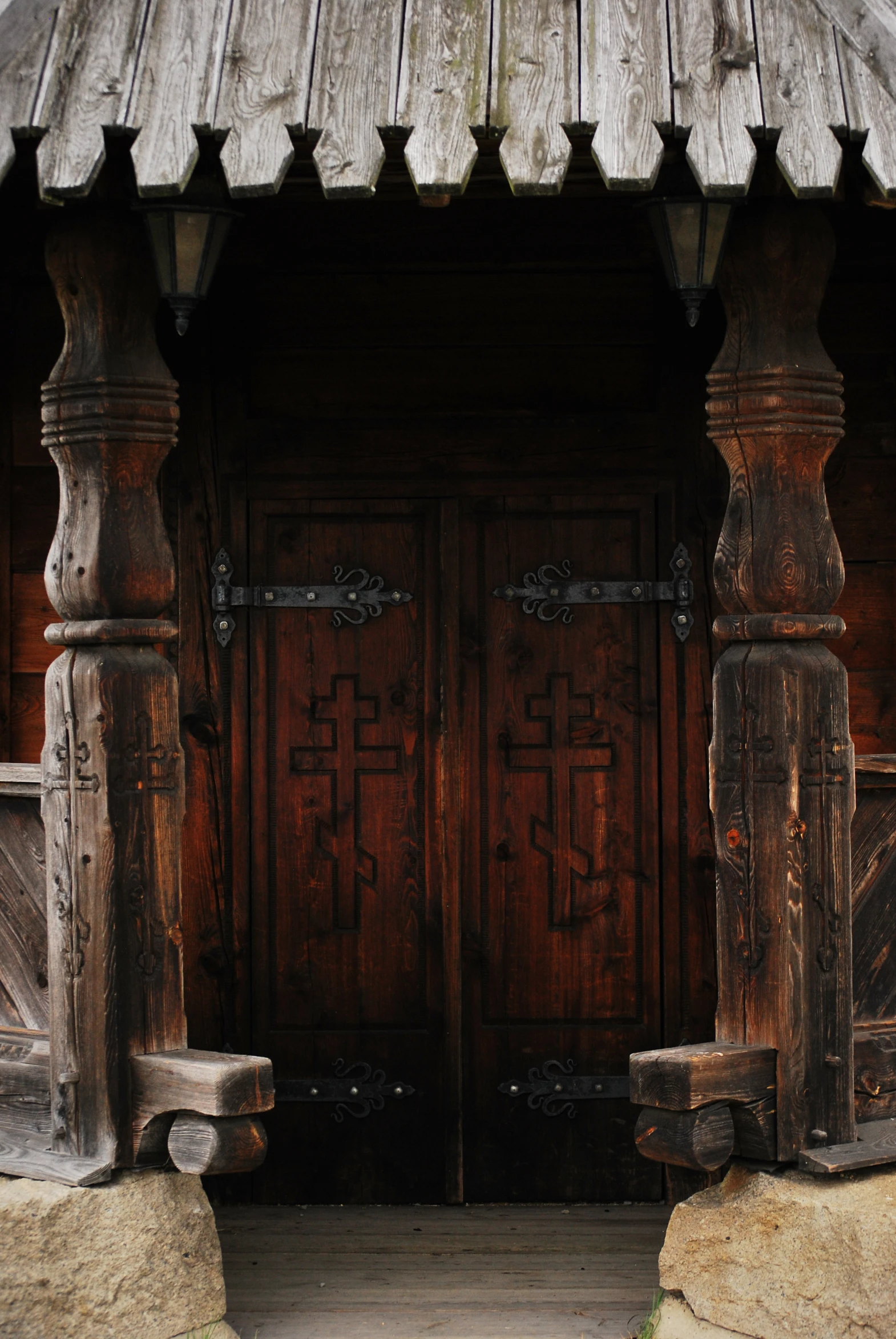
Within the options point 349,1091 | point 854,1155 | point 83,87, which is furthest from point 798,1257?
point 83,87

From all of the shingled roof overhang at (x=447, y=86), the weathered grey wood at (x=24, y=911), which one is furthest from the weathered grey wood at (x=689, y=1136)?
the shingled roof overhang at (x=447, y=86)

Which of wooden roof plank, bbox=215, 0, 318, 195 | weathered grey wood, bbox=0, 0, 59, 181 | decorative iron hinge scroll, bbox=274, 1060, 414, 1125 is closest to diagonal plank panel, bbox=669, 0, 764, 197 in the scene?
wooden roof plank, bbox=215, 0, 318, 195

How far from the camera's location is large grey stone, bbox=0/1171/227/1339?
3.97 m

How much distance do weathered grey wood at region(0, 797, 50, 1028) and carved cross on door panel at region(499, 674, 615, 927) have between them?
1754 millimetres

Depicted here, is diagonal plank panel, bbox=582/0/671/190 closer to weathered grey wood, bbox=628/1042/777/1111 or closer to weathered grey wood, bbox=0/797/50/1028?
weathered grey wood, bbox=628/1042/777/1111

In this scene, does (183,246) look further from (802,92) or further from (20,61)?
(802,92)

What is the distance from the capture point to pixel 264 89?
12.6 feet

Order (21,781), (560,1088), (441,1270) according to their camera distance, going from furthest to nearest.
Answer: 1. (560,1088)
2. (441,1270)
3. (21,781)

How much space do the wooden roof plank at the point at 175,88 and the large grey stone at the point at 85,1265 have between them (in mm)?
2491

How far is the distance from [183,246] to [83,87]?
0.44m

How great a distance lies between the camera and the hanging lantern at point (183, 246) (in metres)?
3.94

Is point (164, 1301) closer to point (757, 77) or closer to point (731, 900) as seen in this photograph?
point (731, 900)

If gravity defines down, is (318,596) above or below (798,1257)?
above

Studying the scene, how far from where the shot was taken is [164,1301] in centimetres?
404
